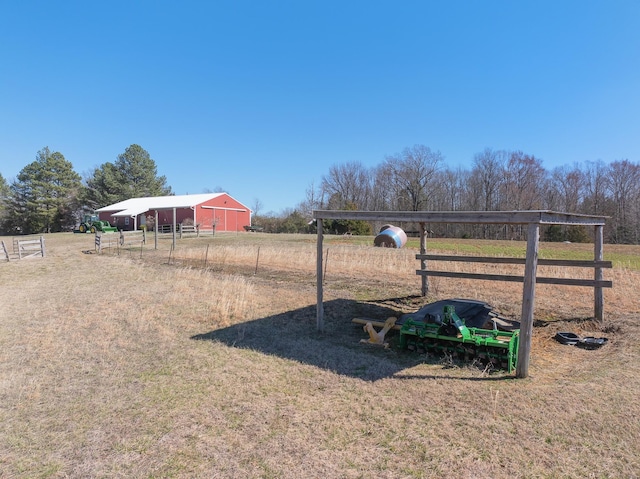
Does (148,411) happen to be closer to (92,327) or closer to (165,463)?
(165,463)

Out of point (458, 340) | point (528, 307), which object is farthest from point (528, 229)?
point (458, 340)

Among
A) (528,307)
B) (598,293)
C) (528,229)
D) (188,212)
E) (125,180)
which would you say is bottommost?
(598,293)

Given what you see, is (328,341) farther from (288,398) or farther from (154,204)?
(154,204)

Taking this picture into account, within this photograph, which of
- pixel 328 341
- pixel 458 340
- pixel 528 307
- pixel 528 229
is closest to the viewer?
pixel 528 307

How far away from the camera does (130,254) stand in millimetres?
20641

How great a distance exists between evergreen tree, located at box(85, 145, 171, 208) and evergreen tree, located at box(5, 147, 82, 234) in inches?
119

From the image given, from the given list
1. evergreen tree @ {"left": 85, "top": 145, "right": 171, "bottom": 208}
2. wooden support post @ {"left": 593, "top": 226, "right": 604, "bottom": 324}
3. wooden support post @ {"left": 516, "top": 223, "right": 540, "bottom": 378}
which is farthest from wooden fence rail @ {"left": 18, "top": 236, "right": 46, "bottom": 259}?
evergreen tree @ {"left": 85, "top": 145, "right": 171, "bottom": 208}

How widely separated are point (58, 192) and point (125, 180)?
8.63m

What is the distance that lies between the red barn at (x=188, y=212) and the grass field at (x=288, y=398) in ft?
111

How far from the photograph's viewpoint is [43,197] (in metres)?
52.2

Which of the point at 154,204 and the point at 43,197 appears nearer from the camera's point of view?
the point at 154,204

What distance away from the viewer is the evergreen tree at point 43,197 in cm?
5178

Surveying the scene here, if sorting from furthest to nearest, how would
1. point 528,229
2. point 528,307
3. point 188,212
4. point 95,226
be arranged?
point 188,212
point 95,226
point 528,229
point 528,307

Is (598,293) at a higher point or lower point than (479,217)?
lower
